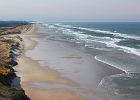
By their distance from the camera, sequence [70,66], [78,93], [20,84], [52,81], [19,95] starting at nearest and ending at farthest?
[19,95]
[78,93]
[20,84]
[52,81]
[70,66]

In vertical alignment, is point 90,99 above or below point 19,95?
below

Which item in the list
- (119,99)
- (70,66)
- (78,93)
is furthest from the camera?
(70,66)

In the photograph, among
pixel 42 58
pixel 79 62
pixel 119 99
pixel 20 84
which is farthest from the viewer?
pixel 42 58

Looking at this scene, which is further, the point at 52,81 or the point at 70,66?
the point at 70,66

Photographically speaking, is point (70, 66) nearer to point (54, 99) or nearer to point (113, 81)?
point (113, 81)

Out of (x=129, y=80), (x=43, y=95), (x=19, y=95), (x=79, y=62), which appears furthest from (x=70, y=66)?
(x=19, y=95)

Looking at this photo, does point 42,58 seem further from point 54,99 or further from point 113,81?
point 54,99

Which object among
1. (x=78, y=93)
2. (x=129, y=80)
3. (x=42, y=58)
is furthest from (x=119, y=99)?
(x=42, y=58)
